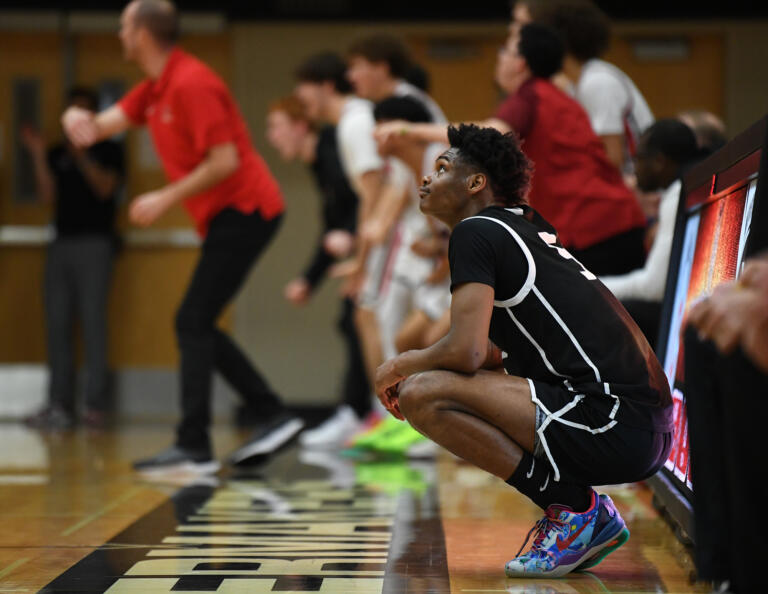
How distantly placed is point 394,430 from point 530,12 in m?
2.00

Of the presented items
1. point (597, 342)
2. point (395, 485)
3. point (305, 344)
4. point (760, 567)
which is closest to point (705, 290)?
point (597, 342)

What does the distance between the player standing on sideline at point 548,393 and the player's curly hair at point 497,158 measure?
0.12 m

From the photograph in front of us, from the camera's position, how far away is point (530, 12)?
15.1 feet

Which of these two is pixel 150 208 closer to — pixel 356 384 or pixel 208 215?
pixel 208 215

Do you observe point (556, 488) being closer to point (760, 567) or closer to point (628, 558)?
point (628, 558)

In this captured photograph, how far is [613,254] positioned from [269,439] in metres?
1.67

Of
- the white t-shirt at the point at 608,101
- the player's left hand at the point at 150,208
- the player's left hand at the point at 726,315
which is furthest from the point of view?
the player's left hand at the point at 150,208

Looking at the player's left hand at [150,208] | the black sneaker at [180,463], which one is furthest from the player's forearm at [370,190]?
the black sneaker at [180,463]

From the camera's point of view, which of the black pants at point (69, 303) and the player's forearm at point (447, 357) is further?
the black pants at point (69, 303)

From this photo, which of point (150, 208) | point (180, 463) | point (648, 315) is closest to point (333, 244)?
point (150, 208)

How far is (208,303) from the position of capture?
475 cm

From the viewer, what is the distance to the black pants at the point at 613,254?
163 inches

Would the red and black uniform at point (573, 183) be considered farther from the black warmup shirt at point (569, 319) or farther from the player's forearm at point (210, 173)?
the black warmup shirt at point (569, 319)

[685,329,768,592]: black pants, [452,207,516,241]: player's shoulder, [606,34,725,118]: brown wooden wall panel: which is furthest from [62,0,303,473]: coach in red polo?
[606,34,725,118]: brown wooden wall panel
